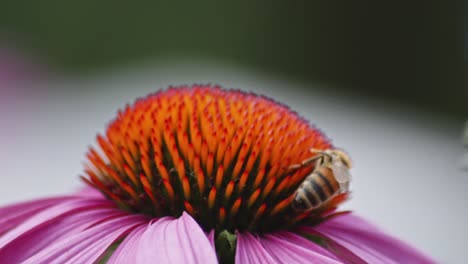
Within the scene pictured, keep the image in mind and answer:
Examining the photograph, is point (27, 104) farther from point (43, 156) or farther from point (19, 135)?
point (43, 156)

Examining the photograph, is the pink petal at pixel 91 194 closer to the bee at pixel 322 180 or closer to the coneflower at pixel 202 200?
the coneflower at pixel 202 200

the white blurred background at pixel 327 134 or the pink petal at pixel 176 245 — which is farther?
the white blurred background at pixel 327 134

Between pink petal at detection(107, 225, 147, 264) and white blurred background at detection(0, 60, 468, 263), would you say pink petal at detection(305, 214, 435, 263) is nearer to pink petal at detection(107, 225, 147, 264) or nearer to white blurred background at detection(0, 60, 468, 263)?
pink petal at detection(107, 225, 147, 264)

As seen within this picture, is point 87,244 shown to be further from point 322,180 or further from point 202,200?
point 322,180

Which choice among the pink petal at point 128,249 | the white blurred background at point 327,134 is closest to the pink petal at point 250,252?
the pink petal at point 128,249

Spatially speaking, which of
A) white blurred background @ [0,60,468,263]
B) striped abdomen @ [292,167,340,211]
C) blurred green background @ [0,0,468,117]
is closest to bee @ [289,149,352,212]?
striped abdomen @ [292,167,340,211]

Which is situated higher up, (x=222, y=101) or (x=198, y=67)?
(x=198, y=67)

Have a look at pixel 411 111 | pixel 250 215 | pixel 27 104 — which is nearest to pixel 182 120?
pixel 250 215
